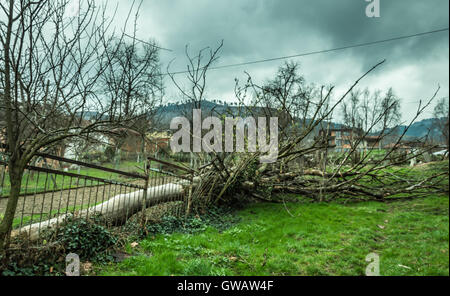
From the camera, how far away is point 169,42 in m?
5.29

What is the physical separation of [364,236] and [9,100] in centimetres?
560

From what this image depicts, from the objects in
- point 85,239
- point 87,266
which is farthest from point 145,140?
point 87,266

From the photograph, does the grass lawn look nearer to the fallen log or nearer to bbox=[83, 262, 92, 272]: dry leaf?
bbox=[83, 262, 92, 272]: dry leaf

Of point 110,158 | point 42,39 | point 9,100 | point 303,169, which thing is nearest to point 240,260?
point 9,100

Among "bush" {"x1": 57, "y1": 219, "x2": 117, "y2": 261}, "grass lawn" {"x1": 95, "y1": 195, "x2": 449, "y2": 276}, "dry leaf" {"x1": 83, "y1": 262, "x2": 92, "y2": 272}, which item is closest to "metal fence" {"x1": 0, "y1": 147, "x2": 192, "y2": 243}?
"bush" {"x1": 57, "y1": 219, "x2": 117, "y2": 261}

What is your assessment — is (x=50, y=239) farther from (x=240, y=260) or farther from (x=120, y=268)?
(x=240, y=260)

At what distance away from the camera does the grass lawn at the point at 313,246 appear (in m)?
3.22

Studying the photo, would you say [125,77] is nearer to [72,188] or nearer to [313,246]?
[313,246]

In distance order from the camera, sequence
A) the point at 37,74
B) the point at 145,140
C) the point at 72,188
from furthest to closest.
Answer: the point at 72,188
the point at 145,140
the point at 37,74

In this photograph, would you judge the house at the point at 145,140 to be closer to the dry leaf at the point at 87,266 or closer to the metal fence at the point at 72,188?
the metal fence at the point at 72,188

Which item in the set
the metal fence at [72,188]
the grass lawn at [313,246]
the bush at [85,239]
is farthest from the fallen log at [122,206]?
the grass lawn at [313,246]

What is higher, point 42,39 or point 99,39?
point 99,39

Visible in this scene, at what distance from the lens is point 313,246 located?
4.24 m

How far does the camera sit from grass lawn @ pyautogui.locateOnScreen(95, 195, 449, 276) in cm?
322
